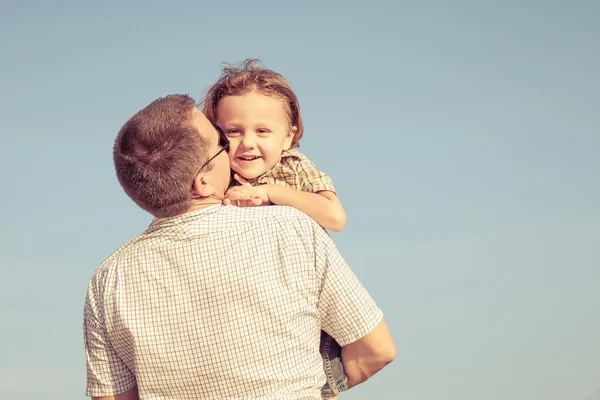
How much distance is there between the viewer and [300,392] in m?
A: 3.45

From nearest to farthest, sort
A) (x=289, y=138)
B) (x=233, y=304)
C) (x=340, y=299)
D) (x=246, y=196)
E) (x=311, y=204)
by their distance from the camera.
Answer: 1. (x=233, y=304)
2. (x=340, y=299)
3. (x=246, y=196)
4. (x=311, y=204)
5. (x=289, y=138)

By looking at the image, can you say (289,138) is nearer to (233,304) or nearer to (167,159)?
(167,159)

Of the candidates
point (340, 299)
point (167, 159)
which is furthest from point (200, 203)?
point (340, 299)

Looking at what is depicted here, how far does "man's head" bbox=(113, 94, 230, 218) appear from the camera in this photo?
353 cm

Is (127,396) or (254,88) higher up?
(254,88)

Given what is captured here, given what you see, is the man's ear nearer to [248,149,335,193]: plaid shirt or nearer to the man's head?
the man's head

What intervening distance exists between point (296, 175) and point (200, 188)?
118 cm

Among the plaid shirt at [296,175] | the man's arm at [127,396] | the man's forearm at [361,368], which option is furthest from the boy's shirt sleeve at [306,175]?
the man's arm at [127,396]

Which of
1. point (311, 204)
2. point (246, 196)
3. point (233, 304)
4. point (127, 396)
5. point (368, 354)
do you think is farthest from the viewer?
point (311, 204)

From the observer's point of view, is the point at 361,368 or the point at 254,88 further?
the point at 254,88

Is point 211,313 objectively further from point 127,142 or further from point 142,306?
point 127,142

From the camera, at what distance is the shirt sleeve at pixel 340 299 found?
3459mm

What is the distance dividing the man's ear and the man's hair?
0.09 feet

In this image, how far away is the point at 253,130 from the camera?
15.0 feet
